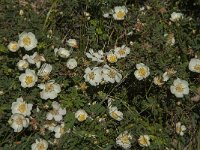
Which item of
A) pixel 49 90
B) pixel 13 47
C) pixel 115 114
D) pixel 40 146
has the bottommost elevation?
pixel 40 146

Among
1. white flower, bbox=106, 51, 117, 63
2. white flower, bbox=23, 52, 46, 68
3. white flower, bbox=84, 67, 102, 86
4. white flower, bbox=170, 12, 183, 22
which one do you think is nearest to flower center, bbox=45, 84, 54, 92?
white flower, bbox=23, 52, 46, 68

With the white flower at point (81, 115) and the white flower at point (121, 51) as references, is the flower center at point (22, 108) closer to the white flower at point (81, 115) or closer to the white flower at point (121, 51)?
the white flower at point (81, 115)

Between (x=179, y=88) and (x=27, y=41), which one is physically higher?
(x=27, y=41)

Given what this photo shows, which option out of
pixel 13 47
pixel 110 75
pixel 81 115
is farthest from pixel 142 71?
pixel 13 47

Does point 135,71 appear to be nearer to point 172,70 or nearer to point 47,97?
point 172,70

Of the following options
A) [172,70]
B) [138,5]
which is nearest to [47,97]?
[172,70]

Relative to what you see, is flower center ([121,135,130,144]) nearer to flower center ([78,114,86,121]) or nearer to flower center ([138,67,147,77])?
flower center ([78,114,86,121])

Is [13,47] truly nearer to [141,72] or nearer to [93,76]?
[93,76]
